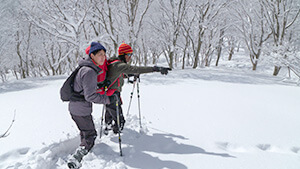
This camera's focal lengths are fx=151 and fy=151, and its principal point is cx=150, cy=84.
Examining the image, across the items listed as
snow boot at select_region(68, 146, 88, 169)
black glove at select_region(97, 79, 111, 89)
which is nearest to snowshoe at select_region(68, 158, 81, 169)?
snow boot at select_region(68, 146, 88, 169)

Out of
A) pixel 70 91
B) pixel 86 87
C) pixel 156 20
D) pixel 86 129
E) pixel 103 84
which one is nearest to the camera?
pixel 86 87

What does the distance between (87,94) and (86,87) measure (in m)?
0.10

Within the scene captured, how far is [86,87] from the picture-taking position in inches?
86.0

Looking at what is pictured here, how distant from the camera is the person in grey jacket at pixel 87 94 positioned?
7.22 ft

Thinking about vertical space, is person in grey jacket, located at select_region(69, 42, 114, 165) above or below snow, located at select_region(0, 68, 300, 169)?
above

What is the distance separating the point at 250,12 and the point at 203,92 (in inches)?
454

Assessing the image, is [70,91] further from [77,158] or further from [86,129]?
[77,158]

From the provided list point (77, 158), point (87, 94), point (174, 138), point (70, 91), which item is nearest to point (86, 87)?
point (87, 94)

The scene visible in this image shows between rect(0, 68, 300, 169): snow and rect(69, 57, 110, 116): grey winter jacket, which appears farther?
rect(0, 68, 300, 169): snow

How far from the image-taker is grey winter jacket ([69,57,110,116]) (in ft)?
7.18

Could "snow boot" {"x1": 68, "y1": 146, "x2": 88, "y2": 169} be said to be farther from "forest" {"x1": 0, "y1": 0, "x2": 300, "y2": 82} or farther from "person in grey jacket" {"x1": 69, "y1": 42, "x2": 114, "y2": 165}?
"forest" {"x1": 0, "y1": 0, "x2": 300, "y2": 82}

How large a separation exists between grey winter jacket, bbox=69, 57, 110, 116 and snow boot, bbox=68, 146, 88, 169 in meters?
0.58

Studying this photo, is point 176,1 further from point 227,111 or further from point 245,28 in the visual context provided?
point 227,111

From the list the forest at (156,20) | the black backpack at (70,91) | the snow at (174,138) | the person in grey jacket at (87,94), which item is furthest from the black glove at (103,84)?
the forest at (156,20)
